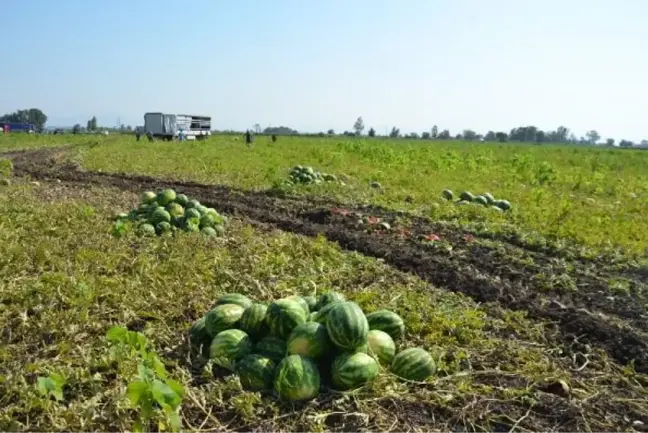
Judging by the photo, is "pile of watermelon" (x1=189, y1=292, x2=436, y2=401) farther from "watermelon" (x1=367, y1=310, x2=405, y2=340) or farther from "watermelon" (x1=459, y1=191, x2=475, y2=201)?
"watermelon" (x1=459, y1=191, x2=475, y2=201)

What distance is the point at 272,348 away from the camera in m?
3.77

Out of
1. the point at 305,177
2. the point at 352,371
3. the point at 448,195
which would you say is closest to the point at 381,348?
the point at 352,371

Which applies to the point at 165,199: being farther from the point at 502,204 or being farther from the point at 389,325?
the point at 502,204

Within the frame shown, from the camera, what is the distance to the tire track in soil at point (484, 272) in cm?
504

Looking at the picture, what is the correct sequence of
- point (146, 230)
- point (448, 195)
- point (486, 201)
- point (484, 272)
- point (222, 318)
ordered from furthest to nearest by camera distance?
point (448, 195) < point (486, 201) < point (146, 230) < point (484, 272) < point (222, 318)

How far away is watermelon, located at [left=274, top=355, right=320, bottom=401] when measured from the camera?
337cm

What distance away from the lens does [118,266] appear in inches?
231

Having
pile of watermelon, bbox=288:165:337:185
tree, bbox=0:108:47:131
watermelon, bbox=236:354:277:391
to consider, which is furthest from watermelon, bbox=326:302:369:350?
tree, bbox=0:108:47:131

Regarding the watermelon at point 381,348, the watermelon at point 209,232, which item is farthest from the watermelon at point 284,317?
the watermelon at point 209,232

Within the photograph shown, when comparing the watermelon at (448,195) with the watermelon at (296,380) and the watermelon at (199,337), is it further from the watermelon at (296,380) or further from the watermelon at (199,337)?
the watermelon at (296,380)

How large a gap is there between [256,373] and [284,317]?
0.46 m

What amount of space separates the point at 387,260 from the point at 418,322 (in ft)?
8.09

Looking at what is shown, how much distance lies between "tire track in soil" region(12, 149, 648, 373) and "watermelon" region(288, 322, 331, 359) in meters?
2.47

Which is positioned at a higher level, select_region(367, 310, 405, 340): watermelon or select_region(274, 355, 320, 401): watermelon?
select_region(367, 310, 405, 340): watermelon
